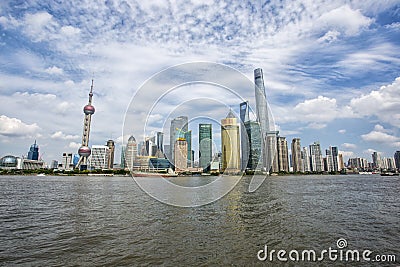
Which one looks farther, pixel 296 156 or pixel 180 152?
pixel 296 156

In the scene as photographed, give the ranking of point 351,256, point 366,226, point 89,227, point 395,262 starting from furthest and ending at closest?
point 366,226, point 89,227, point 351,256, point 395,262

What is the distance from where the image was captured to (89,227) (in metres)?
12.7

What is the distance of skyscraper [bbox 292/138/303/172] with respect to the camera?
174375 mm

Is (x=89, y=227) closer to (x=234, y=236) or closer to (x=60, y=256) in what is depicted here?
(x=60, y=256)

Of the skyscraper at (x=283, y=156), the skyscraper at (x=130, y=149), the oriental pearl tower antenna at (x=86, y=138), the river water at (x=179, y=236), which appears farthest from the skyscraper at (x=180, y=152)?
the oriental pearl tower antenna at (x=86, y=138)

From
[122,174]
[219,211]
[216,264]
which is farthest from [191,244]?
[122,174]

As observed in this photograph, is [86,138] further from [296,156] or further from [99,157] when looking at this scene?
[296,156]

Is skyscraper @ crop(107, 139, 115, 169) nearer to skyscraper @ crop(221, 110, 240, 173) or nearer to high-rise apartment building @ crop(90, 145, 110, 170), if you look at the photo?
high-rise apartment building @ crop(90, 145, 110, 170)

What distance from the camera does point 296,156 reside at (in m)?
176

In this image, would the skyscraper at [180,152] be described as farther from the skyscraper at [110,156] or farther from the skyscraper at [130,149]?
the skyscraper at [110,156]

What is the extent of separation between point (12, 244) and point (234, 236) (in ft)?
29.2

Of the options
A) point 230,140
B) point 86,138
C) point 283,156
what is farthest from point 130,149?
point 86,138

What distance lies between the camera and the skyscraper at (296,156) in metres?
174

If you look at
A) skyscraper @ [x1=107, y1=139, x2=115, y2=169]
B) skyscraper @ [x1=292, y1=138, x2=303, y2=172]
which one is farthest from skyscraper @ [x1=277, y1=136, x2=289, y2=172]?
skyscraper @ [x1=107, y1=139, x2=115, y2=169]
